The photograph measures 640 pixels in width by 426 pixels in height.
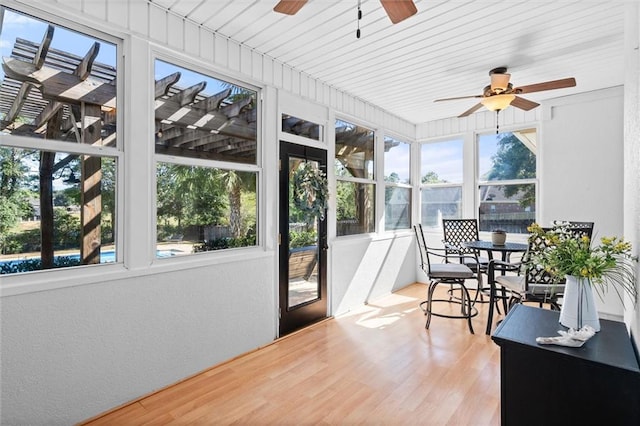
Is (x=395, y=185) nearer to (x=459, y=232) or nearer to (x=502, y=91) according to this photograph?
(x=459, y=232)

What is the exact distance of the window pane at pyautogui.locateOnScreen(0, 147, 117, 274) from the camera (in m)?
1.92

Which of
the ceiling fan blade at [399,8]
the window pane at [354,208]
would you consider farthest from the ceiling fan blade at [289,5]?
the window pane at [354,208]

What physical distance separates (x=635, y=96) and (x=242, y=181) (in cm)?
278

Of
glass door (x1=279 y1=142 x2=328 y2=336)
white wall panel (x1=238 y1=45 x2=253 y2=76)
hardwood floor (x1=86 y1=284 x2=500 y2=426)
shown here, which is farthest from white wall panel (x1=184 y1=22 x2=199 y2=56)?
hardwood floor (x1=86 y1=284 x2=500 y2=426)

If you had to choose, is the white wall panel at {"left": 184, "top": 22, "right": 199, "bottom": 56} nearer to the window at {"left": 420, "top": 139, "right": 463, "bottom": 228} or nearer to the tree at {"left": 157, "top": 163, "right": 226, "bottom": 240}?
the tree at {"left": 157, "top": 163, "right": 226, "bottom": 240}

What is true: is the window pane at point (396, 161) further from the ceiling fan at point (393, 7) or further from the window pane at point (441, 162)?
the ceiling fan at point (393, 7)

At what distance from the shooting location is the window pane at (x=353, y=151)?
4.34 m

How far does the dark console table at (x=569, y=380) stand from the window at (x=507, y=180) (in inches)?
146

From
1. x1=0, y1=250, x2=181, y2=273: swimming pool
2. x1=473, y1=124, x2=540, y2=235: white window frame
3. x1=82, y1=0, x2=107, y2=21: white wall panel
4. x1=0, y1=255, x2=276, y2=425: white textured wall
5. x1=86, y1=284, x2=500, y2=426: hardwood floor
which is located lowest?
x1=86, y1=284, x2=500, y2=426: hardwood floor

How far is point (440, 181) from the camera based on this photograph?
576 cm

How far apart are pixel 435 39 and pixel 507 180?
3.06 m

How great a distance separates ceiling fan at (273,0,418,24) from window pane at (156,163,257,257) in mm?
1494

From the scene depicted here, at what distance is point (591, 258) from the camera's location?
5.23 ft

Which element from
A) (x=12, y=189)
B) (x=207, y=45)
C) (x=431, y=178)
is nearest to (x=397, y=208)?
(x=431, y=178)
